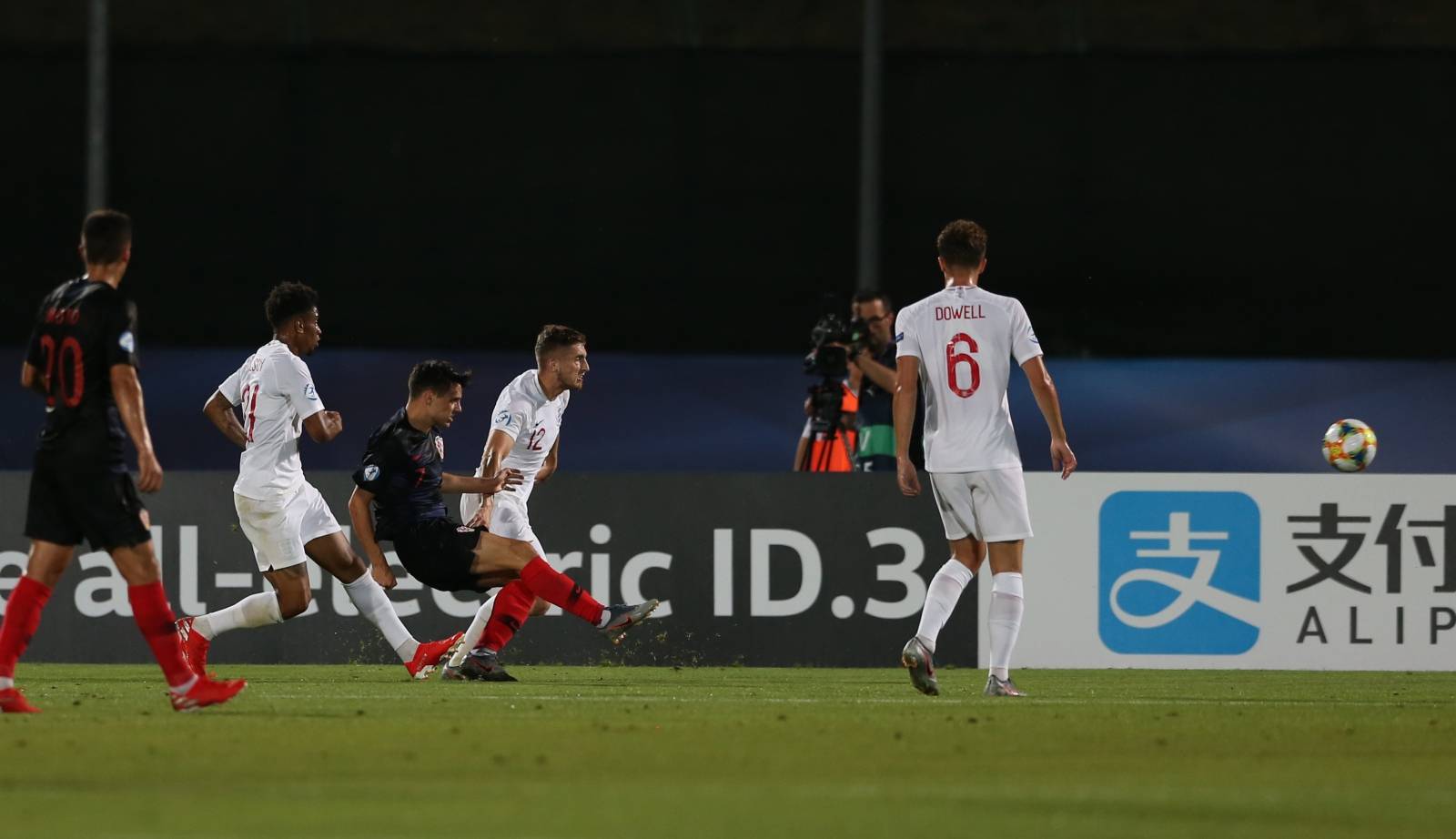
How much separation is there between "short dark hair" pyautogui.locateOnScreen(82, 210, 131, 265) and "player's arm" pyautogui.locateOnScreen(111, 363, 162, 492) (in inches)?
16.8

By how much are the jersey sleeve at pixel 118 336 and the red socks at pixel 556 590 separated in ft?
10.4

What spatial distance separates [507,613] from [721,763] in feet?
13.2

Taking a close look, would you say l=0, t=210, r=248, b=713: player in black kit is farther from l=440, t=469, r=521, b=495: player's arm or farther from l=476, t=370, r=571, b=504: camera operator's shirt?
l=476, t=370, r=571, b=504: camera operator's shirt

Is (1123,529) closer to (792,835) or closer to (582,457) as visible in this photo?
(582,457)

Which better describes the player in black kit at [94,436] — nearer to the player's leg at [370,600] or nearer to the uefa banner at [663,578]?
the player's leg at [370,600]

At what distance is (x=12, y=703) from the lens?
784 cm

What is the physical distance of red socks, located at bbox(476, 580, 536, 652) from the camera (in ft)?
34.1

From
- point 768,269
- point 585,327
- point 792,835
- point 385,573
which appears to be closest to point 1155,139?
point 768,269

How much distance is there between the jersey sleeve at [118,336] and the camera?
292 inches

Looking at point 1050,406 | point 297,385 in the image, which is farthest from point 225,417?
point 1050,406

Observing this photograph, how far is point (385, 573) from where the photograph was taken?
10172 millimetres

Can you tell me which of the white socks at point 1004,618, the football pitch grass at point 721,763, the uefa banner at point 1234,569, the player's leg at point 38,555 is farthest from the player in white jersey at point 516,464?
the uefa banner at point 1234,569

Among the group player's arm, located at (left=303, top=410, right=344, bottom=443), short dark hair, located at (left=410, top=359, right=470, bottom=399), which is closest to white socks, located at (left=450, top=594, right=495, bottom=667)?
short dark hair, located at (left=410, top=359, right=470, bottom=399)

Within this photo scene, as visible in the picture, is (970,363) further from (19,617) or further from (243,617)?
(19,617)
